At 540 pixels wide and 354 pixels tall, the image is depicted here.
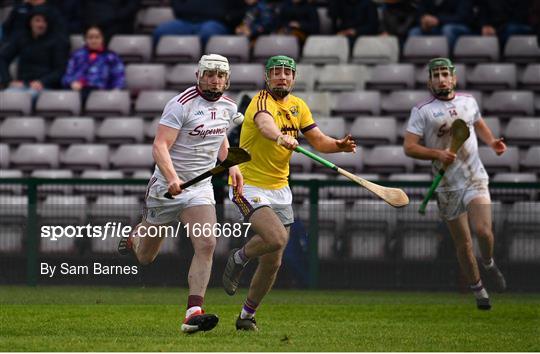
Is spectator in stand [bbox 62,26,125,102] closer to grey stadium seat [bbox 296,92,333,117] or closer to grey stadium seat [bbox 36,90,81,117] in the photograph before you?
grey stadium seat [bbox 36,90,81,117]

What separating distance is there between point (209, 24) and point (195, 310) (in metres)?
9.27

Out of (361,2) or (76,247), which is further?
(361,2)

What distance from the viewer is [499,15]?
63.1ft

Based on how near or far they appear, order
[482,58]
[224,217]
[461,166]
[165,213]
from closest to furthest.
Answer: [165,213], [461,166], [224,217], [482,58]

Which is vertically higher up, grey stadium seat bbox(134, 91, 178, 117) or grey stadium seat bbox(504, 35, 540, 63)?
grey stadium seat bbox(504, 35, 540, 63)

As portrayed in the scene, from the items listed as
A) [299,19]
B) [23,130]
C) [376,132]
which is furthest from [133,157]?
[299,19]

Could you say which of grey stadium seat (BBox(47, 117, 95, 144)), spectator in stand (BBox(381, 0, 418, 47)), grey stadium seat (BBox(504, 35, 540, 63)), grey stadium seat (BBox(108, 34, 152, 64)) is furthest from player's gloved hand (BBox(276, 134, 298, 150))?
grey stadium seat (BBox(108, 34, 152, 64))

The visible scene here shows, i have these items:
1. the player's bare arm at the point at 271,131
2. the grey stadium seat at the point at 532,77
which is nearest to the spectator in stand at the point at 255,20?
the grey stadium seat at the point at 532,77

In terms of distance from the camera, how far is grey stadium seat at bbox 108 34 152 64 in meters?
19.7

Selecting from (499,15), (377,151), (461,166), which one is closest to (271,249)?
(461,166)

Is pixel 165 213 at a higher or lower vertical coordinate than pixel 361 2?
lower

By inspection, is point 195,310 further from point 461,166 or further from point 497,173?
point 497,173

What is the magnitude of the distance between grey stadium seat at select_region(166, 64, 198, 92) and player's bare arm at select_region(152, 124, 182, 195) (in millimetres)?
7971

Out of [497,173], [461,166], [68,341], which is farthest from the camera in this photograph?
[497,173]
